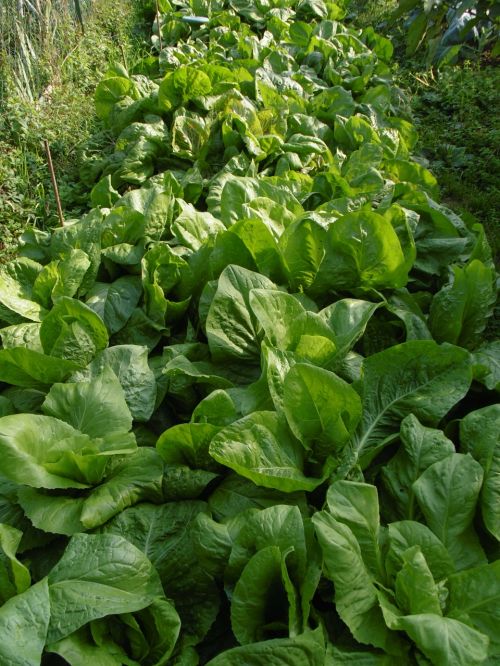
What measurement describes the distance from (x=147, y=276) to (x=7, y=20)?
14.7 feet

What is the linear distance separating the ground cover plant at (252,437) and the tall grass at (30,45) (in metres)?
2.97

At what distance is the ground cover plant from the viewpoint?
5.15 ft

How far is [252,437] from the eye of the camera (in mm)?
1854

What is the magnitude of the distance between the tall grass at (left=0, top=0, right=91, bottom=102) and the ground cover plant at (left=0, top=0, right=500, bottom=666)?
9.74 feet

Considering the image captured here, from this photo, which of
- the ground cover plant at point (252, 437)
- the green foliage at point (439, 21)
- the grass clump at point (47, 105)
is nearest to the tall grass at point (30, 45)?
the grass clump at point (47, 105)

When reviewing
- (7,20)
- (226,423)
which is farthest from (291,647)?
(7,20)

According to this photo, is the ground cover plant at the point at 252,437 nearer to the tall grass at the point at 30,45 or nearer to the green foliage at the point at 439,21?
the green foliage at the point at 439,21

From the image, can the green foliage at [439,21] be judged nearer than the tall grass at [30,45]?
Yes

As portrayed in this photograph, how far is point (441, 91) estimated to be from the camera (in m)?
6.50

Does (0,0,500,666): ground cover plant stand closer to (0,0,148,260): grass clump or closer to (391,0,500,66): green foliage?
(391,0,500,66): green foliage

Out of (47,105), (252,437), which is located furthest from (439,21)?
(47,105)

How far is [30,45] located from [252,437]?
527cm

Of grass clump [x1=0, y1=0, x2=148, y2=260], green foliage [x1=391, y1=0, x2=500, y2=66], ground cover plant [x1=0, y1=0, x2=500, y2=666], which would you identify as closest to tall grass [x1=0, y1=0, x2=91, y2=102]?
grass clump [x1=0, y1=0, x2=148, y2=260]

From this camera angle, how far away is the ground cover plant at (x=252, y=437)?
1568 millimetres
